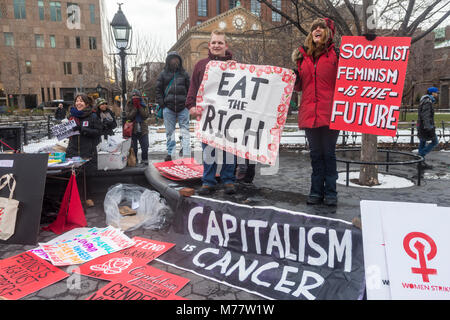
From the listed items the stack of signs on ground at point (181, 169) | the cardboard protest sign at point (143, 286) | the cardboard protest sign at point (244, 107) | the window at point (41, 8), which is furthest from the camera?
the window at point (41, 8)

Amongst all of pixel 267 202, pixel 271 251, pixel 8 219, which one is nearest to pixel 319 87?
pixel 267 202

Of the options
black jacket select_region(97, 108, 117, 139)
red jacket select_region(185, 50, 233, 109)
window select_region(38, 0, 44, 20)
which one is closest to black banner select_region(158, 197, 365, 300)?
red jacket select_region(185, 50, 233, 109)

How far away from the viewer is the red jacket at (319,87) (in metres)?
3.57

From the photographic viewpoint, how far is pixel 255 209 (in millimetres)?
3707

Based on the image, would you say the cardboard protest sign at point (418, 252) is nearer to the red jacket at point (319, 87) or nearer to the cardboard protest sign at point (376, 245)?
the cardboard protest sign at point (376, 245)

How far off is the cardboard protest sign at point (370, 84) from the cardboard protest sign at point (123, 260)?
2401 mm

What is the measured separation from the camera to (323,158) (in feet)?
12.3

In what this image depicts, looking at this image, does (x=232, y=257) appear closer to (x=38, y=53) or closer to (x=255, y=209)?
(x=255, y=209)

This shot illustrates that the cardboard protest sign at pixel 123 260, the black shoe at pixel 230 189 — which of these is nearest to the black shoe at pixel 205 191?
the black shoe at pixel 230 189

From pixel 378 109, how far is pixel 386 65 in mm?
489

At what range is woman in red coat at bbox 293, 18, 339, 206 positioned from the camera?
354 cm
